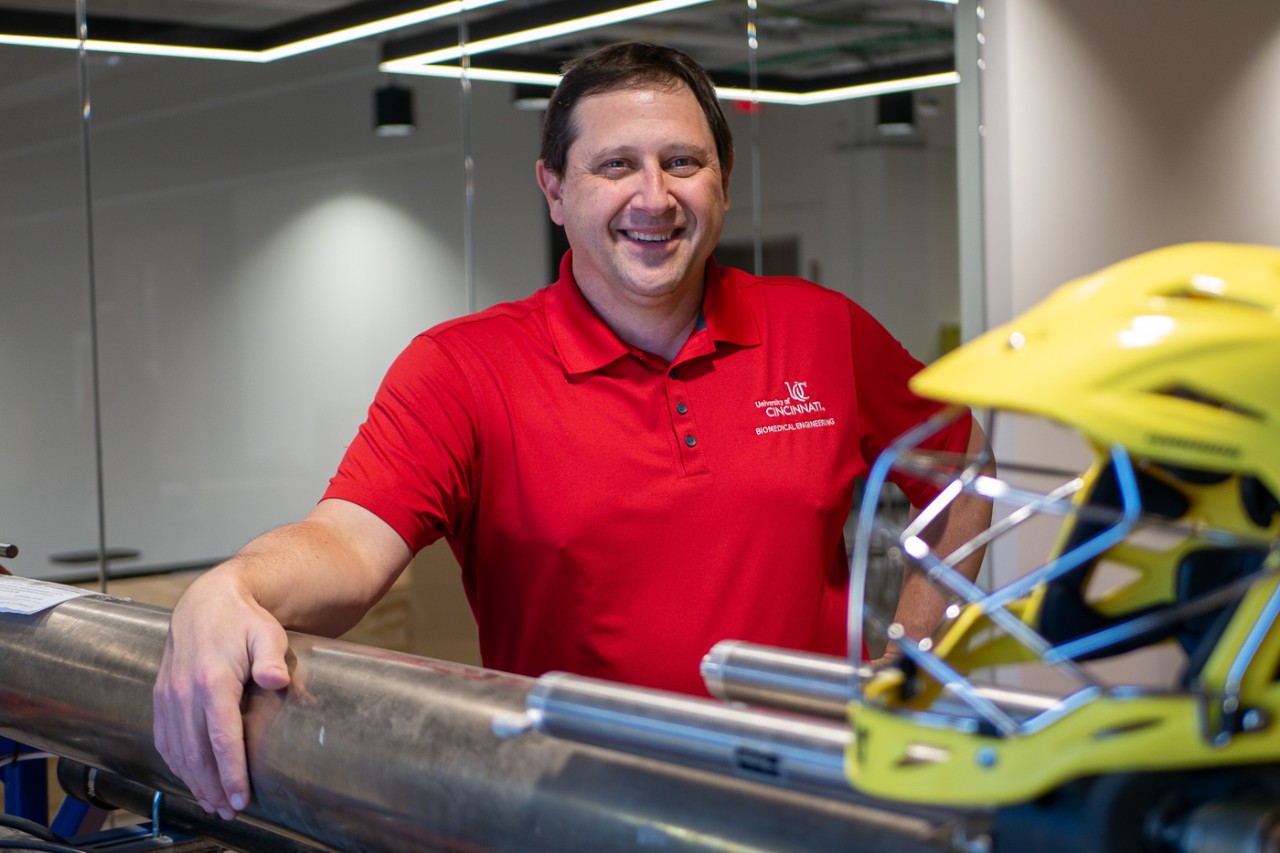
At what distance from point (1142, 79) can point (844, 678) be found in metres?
4.30

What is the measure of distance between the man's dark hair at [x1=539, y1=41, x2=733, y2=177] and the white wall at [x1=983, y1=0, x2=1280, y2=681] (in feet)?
8.41

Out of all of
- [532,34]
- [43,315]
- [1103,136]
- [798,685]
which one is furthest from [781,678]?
[1103,136]

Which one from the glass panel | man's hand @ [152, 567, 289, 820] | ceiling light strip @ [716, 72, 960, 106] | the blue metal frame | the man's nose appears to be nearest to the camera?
man's hand @ [152, 567, 289, 820]

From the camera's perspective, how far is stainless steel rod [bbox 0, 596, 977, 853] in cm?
66

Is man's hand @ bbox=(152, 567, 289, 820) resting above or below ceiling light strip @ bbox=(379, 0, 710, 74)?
below

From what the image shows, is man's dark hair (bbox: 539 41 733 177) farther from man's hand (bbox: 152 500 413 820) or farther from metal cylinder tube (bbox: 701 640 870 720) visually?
metal cylinder tube (bbox: 701 640 870 720)

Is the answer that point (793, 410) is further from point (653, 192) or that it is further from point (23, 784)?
point (23, 784)

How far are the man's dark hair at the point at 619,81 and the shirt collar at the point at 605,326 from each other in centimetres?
16

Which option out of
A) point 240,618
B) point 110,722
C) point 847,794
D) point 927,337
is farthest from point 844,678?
point 927,337

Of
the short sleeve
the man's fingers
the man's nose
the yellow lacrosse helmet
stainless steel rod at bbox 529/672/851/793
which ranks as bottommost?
the man's fingers

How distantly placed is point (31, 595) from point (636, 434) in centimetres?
75

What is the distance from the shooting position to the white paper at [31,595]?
3.67 feet

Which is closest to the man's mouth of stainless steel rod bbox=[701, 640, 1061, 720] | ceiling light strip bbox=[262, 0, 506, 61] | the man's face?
the man's face

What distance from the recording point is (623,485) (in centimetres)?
166
